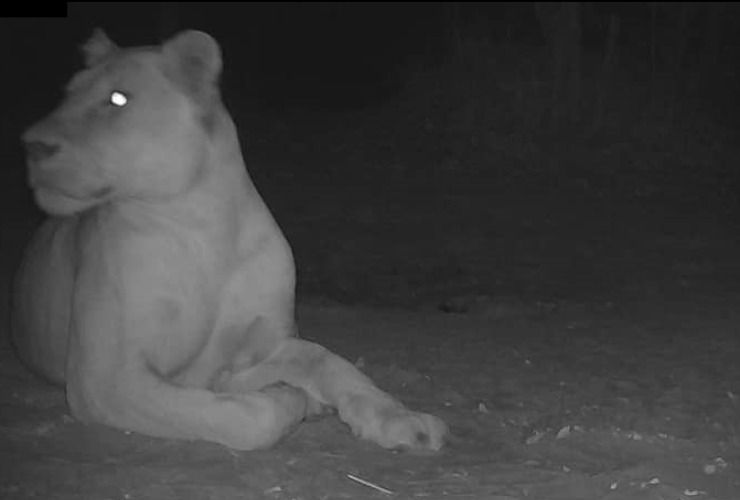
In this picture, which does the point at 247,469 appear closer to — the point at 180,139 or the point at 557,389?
the point at 180,139

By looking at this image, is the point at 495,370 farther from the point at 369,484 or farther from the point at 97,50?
the point at 97,50

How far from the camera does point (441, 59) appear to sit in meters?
16.2

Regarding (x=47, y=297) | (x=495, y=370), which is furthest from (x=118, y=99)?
(x=495, y=370)

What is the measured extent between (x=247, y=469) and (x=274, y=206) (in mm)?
5897

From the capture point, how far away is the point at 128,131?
13.4 ft

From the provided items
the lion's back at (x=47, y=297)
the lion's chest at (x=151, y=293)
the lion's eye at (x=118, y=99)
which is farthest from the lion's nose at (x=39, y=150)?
the lion's back at (x=47, y=297)

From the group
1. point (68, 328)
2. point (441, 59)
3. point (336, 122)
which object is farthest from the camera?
point (441, 59)

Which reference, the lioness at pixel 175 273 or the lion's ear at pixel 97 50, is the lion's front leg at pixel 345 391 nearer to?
the lioness at pixel 175 273

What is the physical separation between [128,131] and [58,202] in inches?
12.1

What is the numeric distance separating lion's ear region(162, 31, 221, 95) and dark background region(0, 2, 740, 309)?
259 cm

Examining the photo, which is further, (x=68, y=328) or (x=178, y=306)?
(x=68, y=328)

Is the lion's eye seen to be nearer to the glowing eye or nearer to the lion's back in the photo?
the glowing eye

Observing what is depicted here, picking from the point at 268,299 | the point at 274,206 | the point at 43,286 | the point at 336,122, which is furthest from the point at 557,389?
the point at 336,122

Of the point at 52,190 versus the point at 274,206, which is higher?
the point at 52,190
